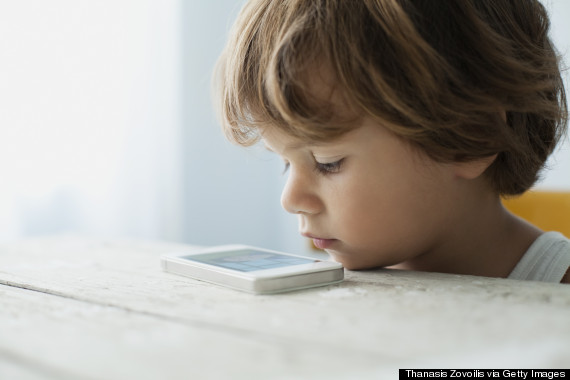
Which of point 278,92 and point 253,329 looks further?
point 278,92

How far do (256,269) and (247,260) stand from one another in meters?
0.07

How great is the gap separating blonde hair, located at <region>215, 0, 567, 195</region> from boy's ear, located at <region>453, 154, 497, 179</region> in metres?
0.01

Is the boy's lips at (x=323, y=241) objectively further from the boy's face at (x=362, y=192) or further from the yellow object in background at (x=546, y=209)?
the yellow object in background at (x=546, y=209)

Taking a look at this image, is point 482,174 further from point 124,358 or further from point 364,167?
point 124,358

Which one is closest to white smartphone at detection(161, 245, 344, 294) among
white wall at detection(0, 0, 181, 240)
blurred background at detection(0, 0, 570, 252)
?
blurred background at detection(0, 0, 570, 252)

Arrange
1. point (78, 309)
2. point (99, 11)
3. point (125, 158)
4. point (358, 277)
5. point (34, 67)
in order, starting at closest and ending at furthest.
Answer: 1. point (78, 309)
2. point (358, 277)
3. point (34, 67)
4. point (99, 11)
5. point (125, 158)

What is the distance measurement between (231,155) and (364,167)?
1.80m

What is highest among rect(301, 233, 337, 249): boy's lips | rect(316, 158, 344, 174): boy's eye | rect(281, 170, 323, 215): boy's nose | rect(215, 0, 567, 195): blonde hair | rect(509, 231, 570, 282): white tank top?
rect(215, 0, 567, 195): blonde hair

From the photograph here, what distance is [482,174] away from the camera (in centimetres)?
80

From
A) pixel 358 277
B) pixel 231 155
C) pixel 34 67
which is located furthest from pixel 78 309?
pixel 231 155

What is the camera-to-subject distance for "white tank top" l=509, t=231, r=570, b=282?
78 cm

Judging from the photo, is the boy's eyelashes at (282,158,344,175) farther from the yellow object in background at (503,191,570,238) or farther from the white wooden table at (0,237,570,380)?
the yellow object in background at (503,191,570,238)

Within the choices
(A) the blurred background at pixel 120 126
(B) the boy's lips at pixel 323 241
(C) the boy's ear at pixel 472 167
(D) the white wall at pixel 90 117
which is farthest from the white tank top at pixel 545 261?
(D) the white wall at pixel 90 117

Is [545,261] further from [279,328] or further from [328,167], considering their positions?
[279,328]
